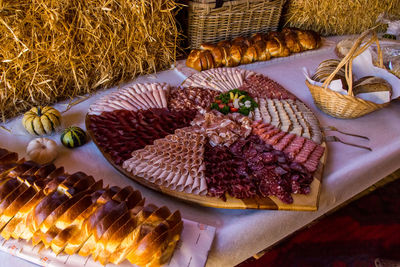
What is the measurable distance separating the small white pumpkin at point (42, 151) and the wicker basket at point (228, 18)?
1628 millimetres

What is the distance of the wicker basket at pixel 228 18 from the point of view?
245 centimetres

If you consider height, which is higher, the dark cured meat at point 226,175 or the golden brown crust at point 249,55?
the golden brown crust at point 249,55

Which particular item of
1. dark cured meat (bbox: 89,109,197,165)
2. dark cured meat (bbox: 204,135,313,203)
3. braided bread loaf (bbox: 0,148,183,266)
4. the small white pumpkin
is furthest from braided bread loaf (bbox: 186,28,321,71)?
braided bread loaf (bbox: 0,148,183,266)

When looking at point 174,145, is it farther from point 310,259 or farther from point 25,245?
point 310,259

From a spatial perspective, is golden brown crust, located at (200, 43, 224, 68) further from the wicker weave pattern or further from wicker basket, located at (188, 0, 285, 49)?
the wicker weave pattern

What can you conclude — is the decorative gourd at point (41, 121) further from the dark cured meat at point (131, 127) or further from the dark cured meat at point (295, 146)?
the dark cured meat at point (295, 146)

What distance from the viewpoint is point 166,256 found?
3.36 ft

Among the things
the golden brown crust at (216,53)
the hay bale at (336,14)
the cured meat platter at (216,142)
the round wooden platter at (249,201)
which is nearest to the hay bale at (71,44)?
the cured meat platter at (216,142)

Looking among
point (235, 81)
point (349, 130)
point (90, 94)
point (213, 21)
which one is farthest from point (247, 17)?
point (90, 94)

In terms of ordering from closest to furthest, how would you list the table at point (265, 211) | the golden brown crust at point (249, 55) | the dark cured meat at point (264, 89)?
1. the table at point (265, 211)
2. the dark cured meat at point (264, 89)
3. the golden brown crust at point (249, 55)

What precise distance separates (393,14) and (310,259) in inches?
143

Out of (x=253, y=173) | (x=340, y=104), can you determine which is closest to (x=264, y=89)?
(x=340, y=104)

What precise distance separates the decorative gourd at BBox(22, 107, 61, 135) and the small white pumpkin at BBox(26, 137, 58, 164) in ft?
0.51

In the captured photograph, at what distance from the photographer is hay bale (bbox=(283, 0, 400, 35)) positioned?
312 centimetres
